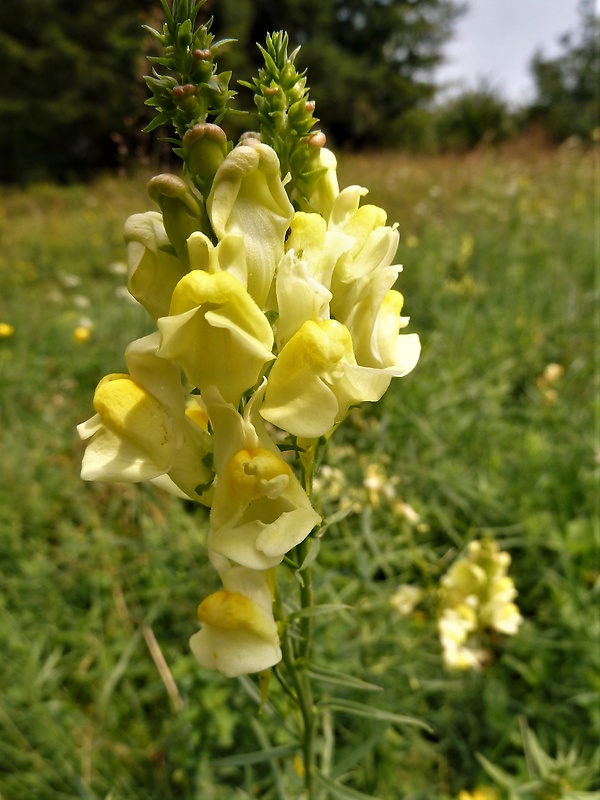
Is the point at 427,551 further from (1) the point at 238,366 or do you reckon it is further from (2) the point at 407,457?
(1) the point at 238,366

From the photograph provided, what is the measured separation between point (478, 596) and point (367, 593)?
295mm

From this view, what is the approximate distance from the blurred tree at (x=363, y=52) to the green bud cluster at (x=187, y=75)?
46.8 feet

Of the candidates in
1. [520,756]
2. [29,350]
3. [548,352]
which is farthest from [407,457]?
[29,350]

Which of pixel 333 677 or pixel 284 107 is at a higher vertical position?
pixel 284 107

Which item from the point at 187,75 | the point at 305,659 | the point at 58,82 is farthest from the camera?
the point at 58,82

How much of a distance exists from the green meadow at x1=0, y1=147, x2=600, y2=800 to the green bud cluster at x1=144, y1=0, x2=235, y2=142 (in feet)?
1.75

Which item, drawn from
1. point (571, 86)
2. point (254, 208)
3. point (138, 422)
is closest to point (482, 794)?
point (138, 422)

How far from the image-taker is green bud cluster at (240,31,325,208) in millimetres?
665

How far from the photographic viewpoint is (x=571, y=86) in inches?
727

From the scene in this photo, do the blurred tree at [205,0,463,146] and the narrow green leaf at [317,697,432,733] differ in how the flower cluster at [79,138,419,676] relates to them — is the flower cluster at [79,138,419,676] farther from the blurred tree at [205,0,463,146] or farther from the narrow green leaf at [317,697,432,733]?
the blurred tree at [205,0,463,146]

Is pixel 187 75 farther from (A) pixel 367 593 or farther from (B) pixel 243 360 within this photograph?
(A) pixel 367 593

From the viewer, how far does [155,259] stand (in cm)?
70

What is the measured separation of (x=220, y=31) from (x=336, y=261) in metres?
14.2

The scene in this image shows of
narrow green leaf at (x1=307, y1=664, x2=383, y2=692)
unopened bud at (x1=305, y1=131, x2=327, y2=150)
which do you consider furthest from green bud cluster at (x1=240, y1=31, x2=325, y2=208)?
narrow green leaf at (x1=307, y1=664, x2=383, y2=692)
